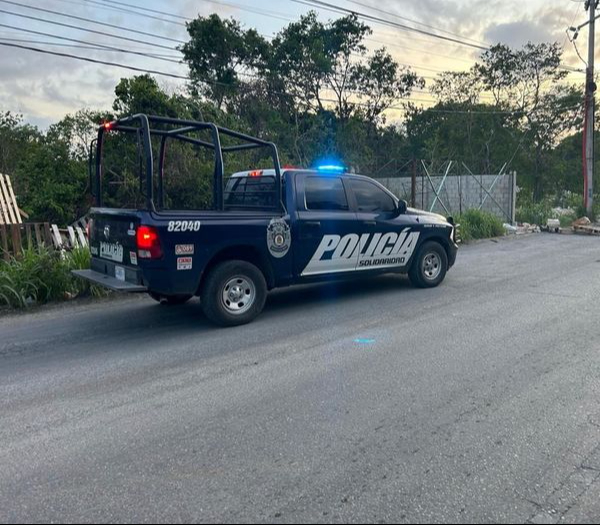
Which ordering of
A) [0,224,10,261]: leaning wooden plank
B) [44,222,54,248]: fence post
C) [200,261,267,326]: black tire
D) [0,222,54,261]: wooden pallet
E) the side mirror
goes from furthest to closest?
[44,222,54,248]: fence post
[0,222,54,261]: wooden pallet
[0,224,10,261]: leaning wooden plank
the side mirror
[200,261,267,326]: black tire

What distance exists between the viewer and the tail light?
5.33 meters

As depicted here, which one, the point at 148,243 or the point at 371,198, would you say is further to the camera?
the point at 371,198

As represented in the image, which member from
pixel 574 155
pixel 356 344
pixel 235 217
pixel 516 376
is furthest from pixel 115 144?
pixel 574 155

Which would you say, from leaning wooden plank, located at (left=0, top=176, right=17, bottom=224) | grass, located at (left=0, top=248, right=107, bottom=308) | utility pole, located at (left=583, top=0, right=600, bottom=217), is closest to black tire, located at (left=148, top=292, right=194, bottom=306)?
grass, located at (left=0, top=248, right=107, bottom=308)

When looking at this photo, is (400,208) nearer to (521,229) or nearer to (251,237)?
(251,237)

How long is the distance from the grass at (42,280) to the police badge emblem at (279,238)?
3.20 m

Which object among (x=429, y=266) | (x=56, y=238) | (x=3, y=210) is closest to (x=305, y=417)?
(x=429, y=266)

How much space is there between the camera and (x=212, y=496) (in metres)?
2.74

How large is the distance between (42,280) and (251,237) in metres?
3.63

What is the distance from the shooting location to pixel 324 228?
6785 mm

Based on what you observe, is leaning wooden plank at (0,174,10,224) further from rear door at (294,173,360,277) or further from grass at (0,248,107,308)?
rear door at (294,173,360,277)

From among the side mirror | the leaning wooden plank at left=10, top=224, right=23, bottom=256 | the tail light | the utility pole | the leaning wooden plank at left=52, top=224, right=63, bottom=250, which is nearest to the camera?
the tail light

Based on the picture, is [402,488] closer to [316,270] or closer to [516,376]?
[516,376]

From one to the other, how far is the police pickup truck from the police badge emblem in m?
0.01
